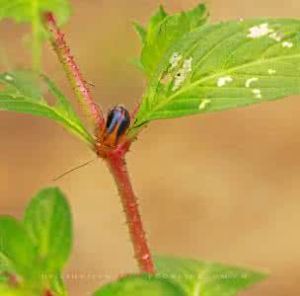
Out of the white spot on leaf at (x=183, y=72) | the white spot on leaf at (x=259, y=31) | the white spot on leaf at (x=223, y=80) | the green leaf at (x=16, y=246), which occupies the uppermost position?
the white spot on leaf at (x=259, y=31)

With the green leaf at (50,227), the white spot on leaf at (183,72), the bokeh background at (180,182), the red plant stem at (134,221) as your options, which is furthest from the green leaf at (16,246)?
the bokeh background at (180,182)

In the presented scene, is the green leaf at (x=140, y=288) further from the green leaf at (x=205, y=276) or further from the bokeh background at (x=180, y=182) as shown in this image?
the bokeh background at (x=180, y=182)

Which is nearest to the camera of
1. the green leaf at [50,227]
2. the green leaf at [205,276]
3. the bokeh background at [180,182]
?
the green leaf at [50,227]

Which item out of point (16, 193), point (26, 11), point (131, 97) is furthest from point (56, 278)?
point (131, 97)

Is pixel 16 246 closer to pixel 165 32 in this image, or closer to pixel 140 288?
pixel 140 288

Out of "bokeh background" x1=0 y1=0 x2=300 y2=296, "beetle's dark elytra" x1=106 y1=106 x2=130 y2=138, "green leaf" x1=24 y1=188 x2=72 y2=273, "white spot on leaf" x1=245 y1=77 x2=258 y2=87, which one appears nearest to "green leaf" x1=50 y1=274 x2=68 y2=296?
"green leaf" x1=24 y1=188 x2=72 y2=273

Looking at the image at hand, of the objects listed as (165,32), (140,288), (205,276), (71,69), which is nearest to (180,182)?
(205,276)

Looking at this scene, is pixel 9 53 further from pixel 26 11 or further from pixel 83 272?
pixel 26 11
